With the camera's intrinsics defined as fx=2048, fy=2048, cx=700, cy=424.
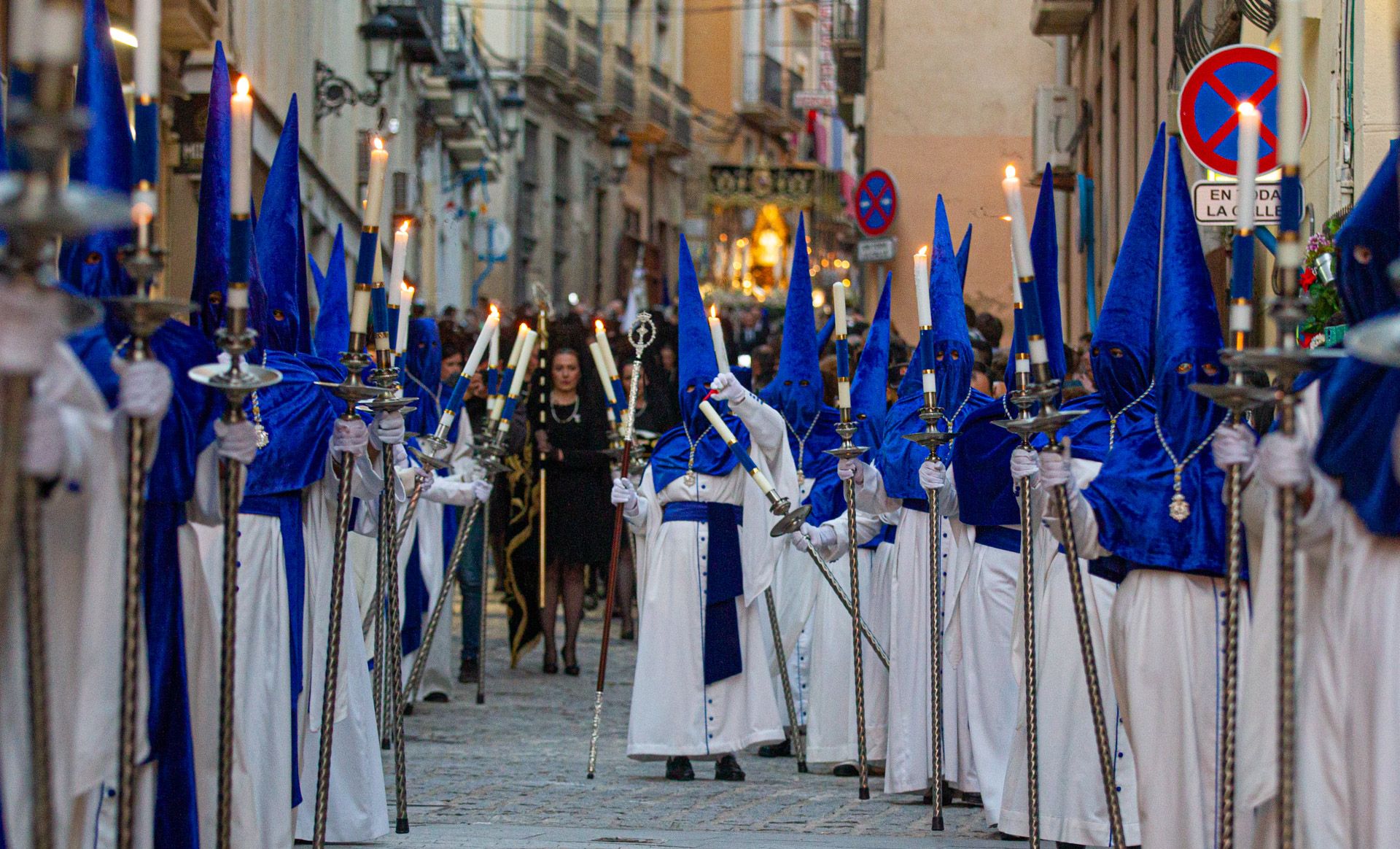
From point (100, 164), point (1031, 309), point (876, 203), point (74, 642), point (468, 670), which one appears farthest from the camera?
point (876, 203)

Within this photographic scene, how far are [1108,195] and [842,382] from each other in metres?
11.6

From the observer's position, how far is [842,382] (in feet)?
28.3

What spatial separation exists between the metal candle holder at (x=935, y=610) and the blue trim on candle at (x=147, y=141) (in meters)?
3.57

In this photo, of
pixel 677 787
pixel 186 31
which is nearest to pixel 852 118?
pixel 186 31

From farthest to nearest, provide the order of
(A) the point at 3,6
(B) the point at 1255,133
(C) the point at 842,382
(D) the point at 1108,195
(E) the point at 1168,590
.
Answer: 1. (D) the point at 1108,195
2. (A) the point at 3,6
3. (C) the point at 842,382
4. (E) the point at 1168,590
5. (B) the point at 1255,133

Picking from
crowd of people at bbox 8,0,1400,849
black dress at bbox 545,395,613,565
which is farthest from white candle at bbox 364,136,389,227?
black dress at bbox 545,395,613,565

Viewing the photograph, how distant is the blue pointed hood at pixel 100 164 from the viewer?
5500 millimetres

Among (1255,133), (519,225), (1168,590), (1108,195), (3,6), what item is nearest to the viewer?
(1255,133)

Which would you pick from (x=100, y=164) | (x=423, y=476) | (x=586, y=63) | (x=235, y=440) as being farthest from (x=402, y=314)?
(x=586, y=63)

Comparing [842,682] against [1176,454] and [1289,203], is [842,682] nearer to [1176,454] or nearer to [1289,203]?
[1176,454]

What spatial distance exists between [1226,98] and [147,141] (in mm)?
6236

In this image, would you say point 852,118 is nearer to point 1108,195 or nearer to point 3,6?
point 1108,195

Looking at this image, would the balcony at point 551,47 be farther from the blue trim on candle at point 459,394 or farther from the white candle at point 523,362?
the blue trim on candle at point 459,394

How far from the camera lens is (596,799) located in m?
8.82
